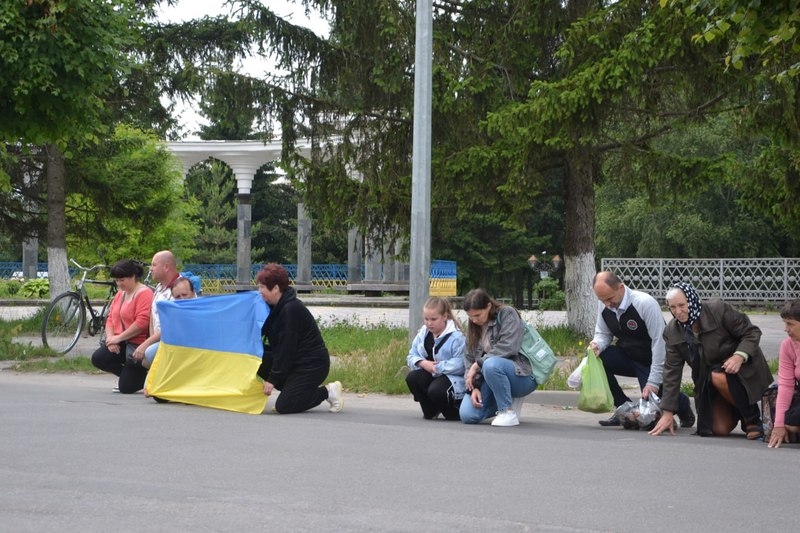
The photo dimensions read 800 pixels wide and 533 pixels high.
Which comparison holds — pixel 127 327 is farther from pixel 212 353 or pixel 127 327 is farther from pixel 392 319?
pixel 392 319

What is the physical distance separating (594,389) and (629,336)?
61 cm

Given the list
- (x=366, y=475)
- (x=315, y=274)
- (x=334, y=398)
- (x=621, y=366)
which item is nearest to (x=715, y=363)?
(x=621, y=366)

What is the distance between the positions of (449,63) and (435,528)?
13.1m

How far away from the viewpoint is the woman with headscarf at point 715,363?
9344 mm

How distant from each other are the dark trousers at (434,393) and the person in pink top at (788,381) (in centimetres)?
291

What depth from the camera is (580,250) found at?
18.1 m

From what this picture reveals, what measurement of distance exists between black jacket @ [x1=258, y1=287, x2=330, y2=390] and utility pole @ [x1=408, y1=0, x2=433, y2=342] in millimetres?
2797

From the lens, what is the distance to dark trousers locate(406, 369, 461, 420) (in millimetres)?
10531

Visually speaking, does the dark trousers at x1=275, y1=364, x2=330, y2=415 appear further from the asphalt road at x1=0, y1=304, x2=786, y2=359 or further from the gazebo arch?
the gazebo arch

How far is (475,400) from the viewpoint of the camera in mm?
10234

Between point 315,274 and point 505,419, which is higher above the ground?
point 315,274

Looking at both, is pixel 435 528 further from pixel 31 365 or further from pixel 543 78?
pixel 543 78

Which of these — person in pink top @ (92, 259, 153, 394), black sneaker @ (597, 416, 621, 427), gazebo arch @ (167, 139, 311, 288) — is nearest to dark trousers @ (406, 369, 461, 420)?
black sneaker @ (597, 416, 621, 427)

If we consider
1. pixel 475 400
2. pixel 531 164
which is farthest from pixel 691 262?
pixel 475 400
